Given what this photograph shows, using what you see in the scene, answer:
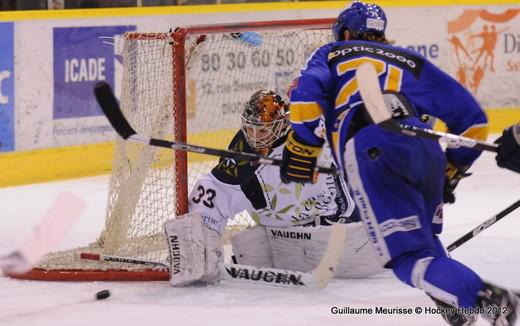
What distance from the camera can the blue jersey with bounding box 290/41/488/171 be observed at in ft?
11.4

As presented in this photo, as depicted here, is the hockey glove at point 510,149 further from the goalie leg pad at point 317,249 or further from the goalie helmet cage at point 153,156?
the goalie helmet cage at point 153,156

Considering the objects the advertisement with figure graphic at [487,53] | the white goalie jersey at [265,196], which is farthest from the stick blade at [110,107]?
the advertisement with figure graphic at [487,53]

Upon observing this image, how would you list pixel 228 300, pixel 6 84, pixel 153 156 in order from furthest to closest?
1. pixel 6 84
2. pixel 153 156
3. pixel 228 300

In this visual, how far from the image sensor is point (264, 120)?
4480mm

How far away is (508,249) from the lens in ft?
16.9

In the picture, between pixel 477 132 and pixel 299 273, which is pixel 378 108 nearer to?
pixel 477 132

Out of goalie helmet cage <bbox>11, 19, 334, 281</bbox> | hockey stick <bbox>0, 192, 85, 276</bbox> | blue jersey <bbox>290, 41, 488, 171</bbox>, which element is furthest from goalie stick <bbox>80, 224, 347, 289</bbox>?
hockey stick <bbox>0, 192, 85, 276</bbox>

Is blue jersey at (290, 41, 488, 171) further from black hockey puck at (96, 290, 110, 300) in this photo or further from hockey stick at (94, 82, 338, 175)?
black hockey puck at (96, 290, 110, 300)

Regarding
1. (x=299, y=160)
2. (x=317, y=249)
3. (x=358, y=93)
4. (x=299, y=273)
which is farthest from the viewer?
(x=317, y=249)

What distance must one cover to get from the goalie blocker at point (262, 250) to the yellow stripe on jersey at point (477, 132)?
1042 mm

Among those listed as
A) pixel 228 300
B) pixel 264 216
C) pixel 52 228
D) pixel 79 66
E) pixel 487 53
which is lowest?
pixel 228 300

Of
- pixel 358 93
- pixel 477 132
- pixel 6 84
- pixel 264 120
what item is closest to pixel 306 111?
pixel 358 93

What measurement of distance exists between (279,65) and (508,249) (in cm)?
154

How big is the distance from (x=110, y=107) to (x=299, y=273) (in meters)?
1.04
